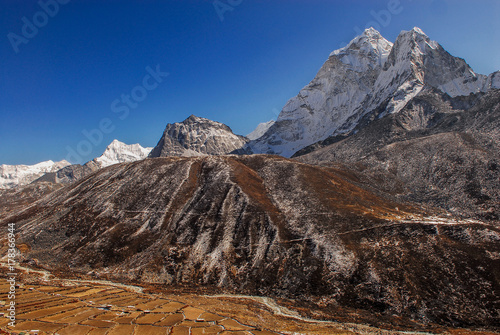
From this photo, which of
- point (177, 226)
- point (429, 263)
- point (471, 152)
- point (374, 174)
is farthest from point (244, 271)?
point (471, 152)

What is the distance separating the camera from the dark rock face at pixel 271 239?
5253 centimetres

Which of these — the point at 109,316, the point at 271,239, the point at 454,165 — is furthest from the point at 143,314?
the point at 454,165

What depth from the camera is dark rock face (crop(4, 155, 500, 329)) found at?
5253 cm

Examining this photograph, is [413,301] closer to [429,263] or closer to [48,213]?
[429,263]

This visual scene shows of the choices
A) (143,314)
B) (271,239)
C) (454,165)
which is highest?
(454,165)

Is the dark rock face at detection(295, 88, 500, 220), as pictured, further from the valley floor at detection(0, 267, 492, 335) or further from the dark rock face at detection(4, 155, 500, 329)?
the valley floor at detection(0, 267, 492, 335)

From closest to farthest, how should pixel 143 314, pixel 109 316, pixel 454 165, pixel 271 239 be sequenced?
pixel 109 316
pixel 143 314
pixel 271 239
pixel 454 165

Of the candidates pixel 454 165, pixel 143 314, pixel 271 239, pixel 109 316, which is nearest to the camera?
pixel 109 316

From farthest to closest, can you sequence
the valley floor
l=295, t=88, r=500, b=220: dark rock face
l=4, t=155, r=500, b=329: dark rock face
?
l=295, t=88, r=500, b=220: dark rock face, l=4, t=155, r=500, b=329: dark rock face, the valley floor

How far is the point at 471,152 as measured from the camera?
125500mm

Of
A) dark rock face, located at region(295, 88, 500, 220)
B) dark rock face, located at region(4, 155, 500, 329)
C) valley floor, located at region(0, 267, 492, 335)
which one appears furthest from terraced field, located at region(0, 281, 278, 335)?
dark rock face, located at region(295, 88, 500, 220)

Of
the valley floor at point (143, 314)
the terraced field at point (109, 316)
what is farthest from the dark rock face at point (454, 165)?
the terraced field at point (109, 316)

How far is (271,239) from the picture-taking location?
73250 mm

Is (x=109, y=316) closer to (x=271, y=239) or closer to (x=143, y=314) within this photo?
(x=143, y=314)
